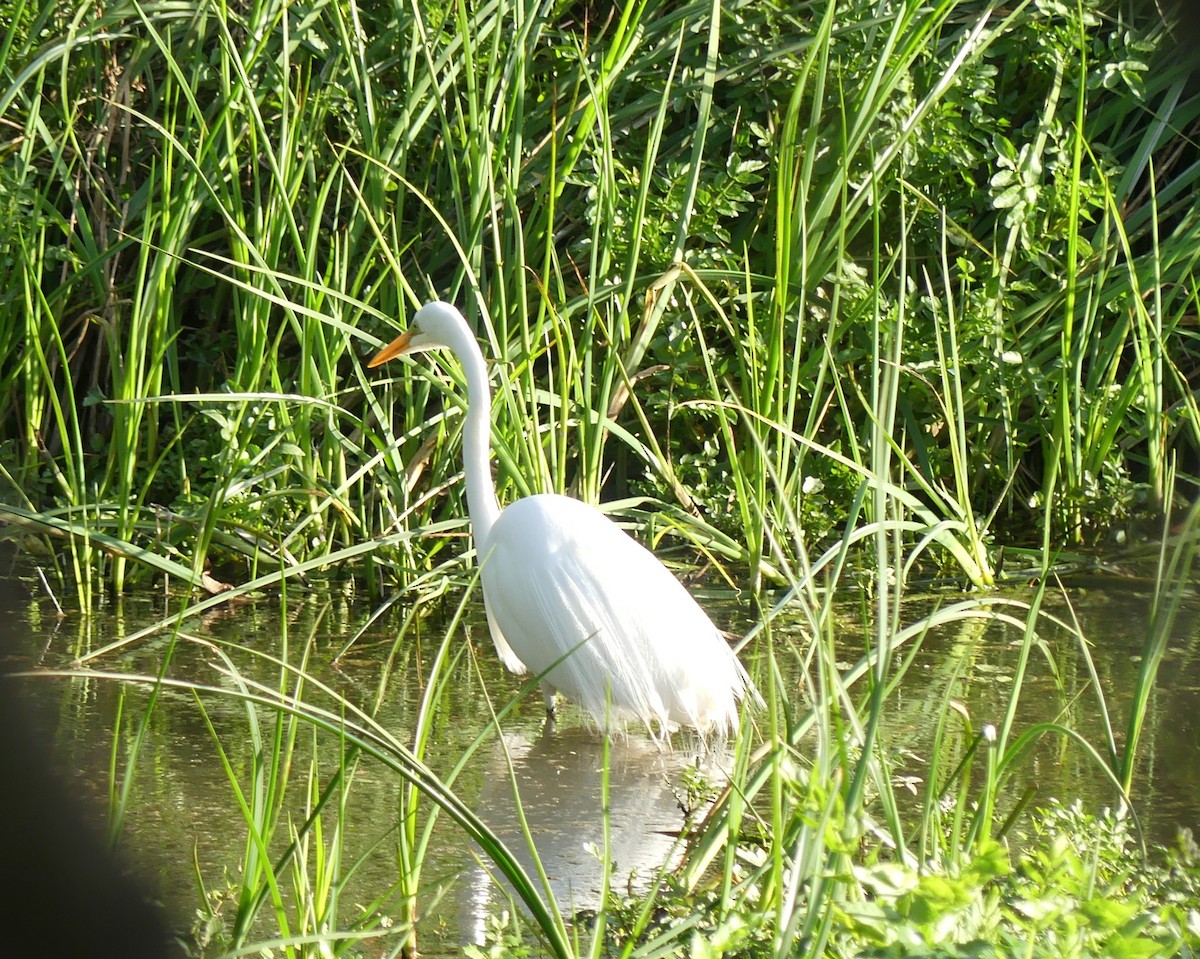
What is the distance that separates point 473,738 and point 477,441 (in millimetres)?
743

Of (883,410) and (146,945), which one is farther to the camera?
(883,410)

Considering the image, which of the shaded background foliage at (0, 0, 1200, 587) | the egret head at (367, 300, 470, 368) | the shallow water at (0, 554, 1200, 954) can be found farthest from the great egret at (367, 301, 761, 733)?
the egret head at (367, 300, 470, 368)

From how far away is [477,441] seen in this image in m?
3.27

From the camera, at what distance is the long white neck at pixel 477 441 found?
10.6ft

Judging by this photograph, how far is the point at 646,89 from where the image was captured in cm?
434

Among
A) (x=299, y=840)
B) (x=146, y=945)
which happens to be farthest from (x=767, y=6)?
(x=146, y=945)

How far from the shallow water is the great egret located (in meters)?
0.14

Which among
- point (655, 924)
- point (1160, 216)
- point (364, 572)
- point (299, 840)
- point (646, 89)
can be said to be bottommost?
point (364, 572)

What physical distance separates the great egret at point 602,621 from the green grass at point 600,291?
215mm

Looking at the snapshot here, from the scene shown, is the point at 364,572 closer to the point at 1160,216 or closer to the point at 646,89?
the point at 646,89

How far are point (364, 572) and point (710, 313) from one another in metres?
1.29

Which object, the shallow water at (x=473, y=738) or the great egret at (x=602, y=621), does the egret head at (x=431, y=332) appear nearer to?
the great egret at (x=602, y=621)

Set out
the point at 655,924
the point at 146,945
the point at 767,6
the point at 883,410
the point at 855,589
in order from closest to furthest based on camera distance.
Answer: the point at 146,945 < the point at 883,410 < the point at 655,924 < the point at 855,589 < the point at 767,6

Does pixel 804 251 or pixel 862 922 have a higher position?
pixel 804 251
